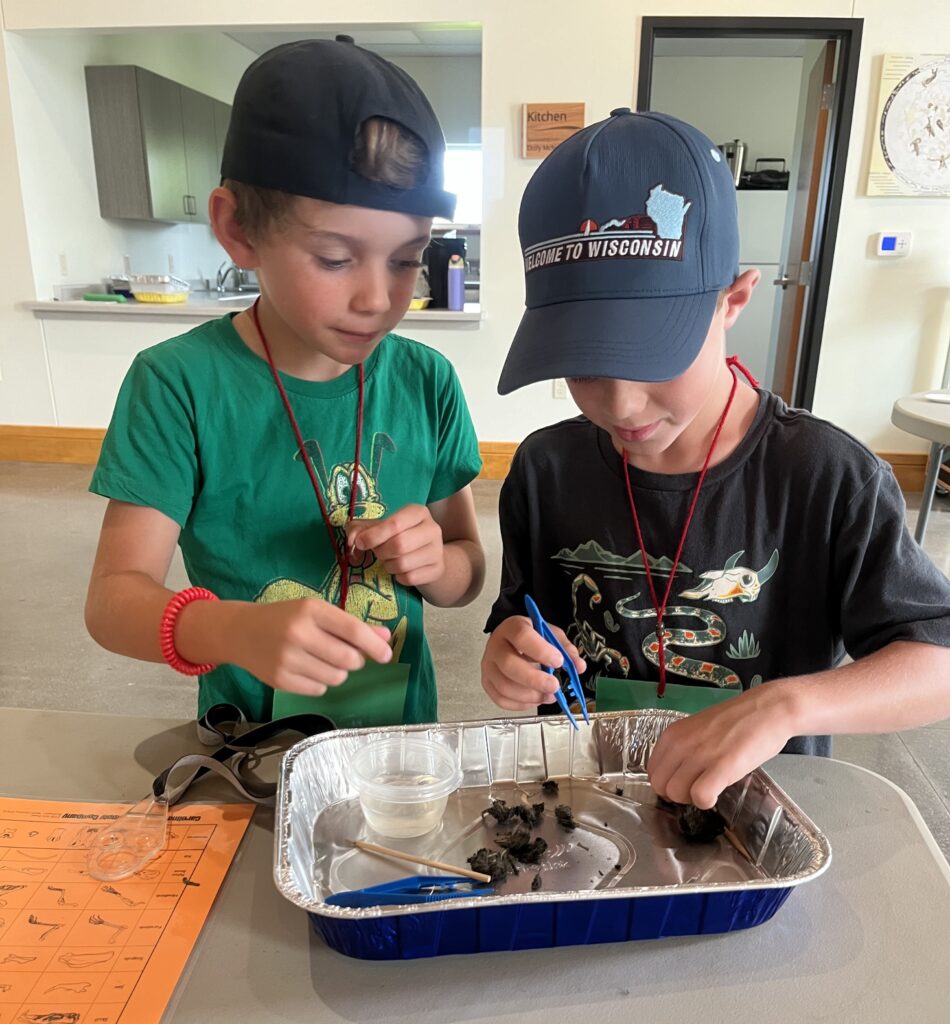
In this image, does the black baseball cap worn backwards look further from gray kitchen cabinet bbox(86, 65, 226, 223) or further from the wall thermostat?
gray kitchen cabinet bbox(86, 65, 226, 223)

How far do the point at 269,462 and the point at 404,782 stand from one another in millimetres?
350

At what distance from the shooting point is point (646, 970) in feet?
1.68

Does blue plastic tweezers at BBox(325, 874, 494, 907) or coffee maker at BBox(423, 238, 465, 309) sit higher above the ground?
coffee maker at BBox(423, 238, 465, 309)

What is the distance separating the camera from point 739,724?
0.60 meters

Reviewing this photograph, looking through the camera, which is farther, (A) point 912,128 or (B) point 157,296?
(B) point 157,296

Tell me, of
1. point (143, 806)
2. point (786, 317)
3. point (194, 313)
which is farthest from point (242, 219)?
point (786, 317)

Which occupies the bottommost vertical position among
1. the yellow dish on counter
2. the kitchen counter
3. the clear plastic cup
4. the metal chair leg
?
the metal chair leg

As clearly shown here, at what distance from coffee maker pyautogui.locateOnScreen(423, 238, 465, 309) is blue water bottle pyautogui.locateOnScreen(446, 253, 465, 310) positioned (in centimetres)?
2

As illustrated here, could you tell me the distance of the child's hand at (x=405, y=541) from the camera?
2.40 ft

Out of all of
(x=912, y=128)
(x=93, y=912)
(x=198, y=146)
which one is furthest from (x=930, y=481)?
(x=198, y=146)

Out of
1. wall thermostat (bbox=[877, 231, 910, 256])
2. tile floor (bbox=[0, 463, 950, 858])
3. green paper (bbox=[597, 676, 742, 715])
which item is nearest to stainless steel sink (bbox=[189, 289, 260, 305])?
tile floor (bbox=[0, 463, 950, 858])

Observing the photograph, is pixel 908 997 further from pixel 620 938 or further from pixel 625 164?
pixel 625 164

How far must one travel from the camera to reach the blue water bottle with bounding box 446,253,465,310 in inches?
139

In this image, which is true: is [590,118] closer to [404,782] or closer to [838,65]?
[838,65]
